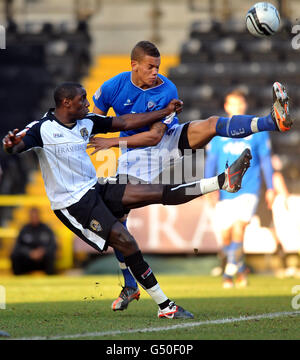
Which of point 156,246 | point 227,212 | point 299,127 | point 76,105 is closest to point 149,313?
point 76,105

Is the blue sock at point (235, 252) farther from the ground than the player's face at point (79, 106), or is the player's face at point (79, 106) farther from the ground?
the player's face at point (79, 106)

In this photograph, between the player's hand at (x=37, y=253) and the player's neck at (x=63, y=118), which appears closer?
the player's neck at (x=63, y=118)

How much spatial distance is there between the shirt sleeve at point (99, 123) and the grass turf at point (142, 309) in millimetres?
1304

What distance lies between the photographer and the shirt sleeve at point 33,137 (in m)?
5.79

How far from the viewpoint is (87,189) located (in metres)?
6.07

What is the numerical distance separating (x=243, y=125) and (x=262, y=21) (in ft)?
3.40

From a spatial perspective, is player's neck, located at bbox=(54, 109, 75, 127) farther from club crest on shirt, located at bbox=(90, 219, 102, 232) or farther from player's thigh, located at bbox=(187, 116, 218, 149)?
player's thigh, located at bbox=(187, 116, 218, 149)

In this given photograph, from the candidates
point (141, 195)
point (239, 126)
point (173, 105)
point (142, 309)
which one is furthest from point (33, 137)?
point (142, 309)

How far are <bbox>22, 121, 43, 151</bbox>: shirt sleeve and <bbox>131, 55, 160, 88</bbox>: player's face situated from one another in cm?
107

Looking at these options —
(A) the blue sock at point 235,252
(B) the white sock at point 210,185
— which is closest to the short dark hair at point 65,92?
(B) the white sock at point 210,185

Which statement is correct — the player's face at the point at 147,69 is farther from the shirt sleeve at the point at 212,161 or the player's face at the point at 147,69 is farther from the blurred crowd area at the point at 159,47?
the blurred crowd area at the point at 159,47

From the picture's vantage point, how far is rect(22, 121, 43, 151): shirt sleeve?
19.0ft

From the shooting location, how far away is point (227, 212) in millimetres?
9523
